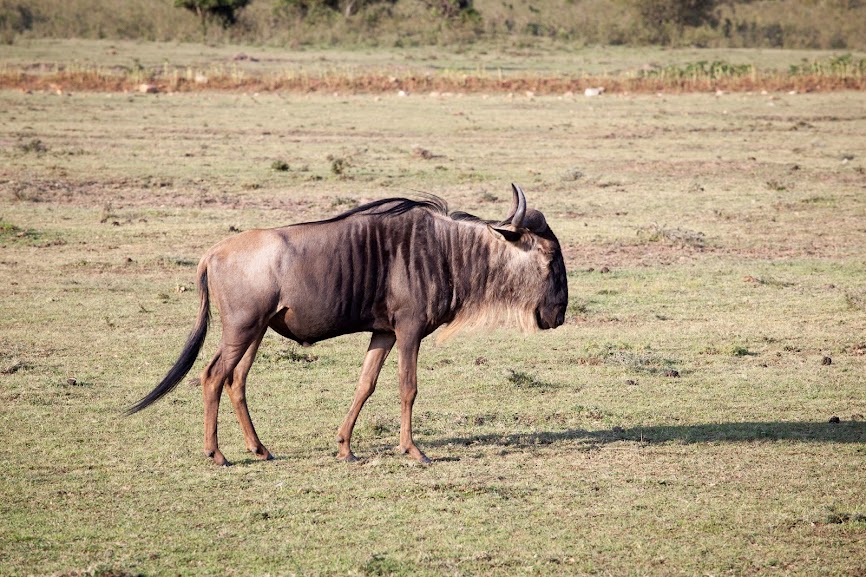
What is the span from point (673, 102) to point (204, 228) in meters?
18.6

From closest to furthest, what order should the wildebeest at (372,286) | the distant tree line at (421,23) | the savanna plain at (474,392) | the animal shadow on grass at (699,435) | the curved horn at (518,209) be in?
1. the savanna plain at (474,392)
2. the wildebeest at (372,286)
3. the curved horn at (518,209)
4. the animal shadow on grass at (699,435)
5. the distant tree line at (421,23)

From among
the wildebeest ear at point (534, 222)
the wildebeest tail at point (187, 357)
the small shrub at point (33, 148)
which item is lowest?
the small shrub at point (33, 148)

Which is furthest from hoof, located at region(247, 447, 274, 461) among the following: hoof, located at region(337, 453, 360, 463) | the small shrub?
the small shrub

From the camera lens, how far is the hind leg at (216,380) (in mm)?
6641

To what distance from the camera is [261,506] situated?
6.08 meters

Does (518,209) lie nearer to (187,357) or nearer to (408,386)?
(408,386)

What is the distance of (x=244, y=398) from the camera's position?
682cm

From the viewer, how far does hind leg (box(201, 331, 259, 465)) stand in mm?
6641

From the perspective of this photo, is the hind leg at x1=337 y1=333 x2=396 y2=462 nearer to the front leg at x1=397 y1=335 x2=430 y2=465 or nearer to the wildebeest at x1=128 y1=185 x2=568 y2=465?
the wildebeest at x1=128 y1=185 x2=568 y2=465

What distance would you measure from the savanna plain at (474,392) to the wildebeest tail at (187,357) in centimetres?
39

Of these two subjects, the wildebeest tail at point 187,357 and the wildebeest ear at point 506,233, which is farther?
the wildebeest ear at point 506,233

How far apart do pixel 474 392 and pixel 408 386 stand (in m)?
1.72

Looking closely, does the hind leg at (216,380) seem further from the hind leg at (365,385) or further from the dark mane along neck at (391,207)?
the dark mane along neck at (391,207)

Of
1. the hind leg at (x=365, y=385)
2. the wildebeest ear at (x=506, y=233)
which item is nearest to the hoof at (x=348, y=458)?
the hind leg at (x=365, y=385)
